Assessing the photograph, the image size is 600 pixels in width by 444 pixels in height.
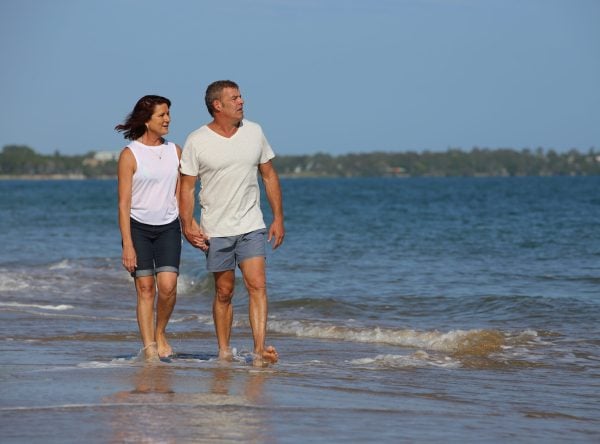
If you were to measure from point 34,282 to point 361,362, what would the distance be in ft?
27.7

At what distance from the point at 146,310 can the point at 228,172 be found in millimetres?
1116

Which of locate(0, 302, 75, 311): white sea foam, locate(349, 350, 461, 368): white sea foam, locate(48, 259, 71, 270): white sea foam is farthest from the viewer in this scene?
locate(48, 259, 71, 270): white sea foam

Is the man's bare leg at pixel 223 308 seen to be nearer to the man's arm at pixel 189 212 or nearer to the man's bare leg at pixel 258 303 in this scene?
the man's bare leg at pixel 258 303

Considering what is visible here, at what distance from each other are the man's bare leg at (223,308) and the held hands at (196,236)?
26 centimetres

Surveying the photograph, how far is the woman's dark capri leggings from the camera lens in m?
7.15

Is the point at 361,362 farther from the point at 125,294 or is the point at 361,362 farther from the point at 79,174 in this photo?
the point at 79,174

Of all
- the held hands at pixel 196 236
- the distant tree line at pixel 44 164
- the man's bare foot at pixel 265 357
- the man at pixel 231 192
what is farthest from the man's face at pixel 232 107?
the distant tree line at pixel 44 164

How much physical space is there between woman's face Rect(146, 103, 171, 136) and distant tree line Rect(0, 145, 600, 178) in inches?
5756

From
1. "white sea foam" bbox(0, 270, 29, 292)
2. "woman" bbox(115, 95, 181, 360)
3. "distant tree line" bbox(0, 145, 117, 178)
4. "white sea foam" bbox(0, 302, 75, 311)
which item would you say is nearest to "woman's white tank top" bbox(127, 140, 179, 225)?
"woman" bbox(115, 95, 181, 360)

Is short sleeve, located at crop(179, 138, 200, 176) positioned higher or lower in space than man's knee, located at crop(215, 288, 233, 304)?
higher

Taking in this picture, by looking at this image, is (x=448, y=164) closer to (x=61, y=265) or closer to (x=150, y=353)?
(x=61, y=265)

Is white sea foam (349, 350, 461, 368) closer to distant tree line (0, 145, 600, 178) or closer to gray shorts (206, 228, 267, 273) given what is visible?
gray shorts (206, 228, 267, 273)

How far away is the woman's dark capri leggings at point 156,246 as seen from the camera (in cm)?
715

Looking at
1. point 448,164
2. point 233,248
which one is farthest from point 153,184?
point 448,164
